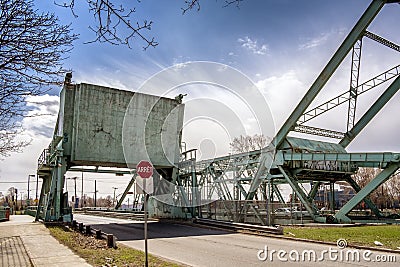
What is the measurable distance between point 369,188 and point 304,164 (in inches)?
194

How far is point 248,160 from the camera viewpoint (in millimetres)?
27891

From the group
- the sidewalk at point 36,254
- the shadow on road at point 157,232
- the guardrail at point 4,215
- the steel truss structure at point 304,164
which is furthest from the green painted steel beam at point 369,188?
the guardrail at point 4,215

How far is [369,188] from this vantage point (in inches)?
931

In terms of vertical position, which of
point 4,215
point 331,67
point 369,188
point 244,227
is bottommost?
point 4,215

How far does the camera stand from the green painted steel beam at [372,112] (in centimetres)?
2717

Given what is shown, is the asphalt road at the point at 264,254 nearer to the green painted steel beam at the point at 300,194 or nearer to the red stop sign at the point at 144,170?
the red stop sign at the point at 144,170

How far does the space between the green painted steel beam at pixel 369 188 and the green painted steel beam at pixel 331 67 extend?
6.54 metres

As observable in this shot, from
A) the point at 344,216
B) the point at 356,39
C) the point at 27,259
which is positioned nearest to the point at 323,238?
the point at 344,216

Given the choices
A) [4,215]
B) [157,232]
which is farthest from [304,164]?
[4,215]

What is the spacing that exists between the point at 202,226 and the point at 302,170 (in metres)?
8.64

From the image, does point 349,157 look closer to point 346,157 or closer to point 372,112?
point 346,157

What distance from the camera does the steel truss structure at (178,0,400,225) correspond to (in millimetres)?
24094

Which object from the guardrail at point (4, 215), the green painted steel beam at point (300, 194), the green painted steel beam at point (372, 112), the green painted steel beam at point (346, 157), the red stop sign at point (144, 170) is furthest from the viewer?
the guardrail at point (4, 215)

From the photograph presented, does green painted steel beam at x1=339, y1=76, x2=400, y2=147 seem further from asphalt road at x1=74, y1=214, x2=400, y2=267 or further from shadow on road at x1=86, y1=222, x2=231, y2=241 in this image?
asphalt road at x1=74, y1=214, x2=400, y2=267
